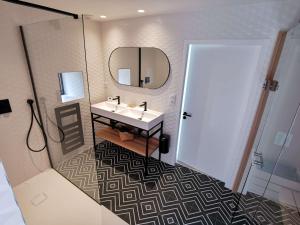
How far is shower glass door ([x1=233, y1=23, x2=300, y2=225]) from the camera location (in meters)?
1.68

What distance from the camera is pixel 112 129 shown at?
122 inches

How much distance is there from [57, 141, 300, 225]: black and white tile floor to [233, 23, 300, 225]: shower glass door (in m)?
0.02

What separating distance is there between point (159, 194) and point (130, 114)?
4.31 ft

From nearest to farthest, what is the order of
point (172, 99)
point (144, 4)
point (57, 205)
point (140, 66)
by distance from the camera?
1. point (144, 4)
2. point (57, 205)
3. point (172, 99)
4. point (140, 66)

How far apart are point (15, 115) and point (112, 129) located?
150cm

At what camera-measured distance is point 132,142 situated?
2.72m

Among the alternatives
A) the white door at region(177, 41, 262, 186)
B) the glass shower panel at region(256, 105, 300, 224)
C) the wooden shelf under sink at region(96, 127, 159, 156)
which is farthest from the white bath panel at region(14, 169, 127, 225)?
the glass shower panel at region(256, 105, 300, 224)

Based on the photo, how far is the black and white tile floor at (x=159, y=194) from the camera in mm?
1891

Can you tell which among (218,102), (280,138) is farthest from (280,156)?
(218,102)

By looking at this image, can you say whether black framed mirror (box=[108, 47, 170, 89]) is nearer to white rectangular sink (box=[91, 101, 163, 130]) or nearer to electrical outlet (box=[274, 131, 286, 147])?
white rectangular sink (box=[91, 101, 163, 130])

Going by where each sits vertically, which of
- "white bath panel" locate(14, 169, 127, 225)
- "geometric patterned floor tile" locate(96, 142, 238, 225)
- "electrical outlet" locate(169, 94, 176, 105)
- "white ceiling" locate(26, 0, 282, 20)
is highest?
"white ceiling" locate(26, 0, 282, 20)

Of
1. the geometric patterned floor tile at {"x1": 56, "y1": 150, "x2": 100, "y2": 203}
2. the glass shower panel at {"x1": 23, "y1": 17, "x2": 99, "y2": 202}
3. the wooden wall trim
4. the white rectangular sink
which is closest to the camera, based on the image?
the wooden wall trim

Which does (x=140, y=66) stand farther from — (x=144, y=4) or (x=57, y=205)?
(x=57, y=205)

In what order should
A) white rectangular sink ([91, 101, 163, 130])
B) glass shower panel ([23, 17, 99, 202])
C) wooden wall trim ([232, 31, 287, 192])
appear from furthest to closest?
white rectangular sink ([91, 101, 163, 130]) < glass shower panel ([23, 17, 99, 202]) < wooden wall trim ([232, 31, 287, 192])
